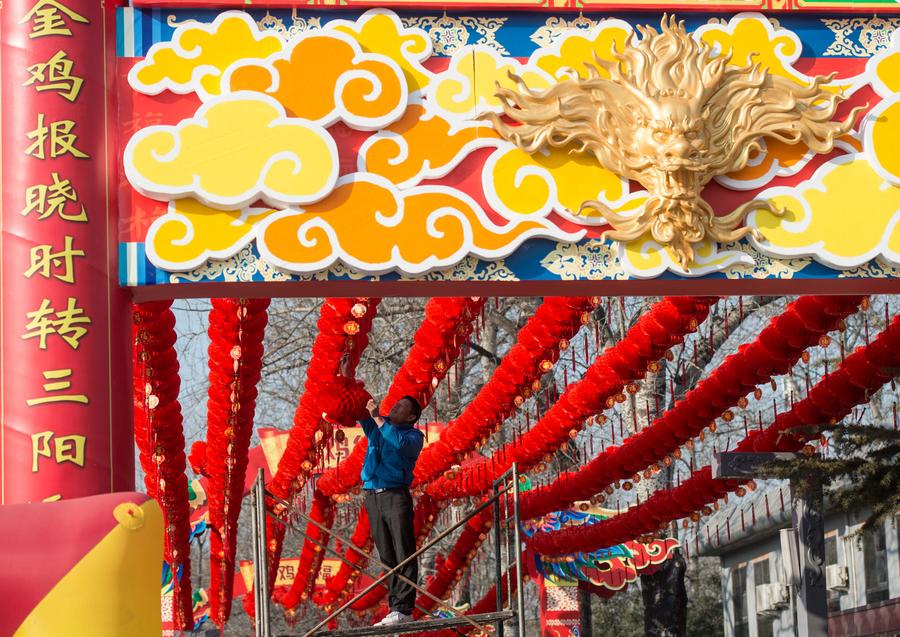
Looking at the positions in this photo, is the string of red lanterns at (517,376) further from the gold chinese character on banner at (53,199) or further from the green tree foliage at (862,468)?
the gold chinese character on banner at (53,199)

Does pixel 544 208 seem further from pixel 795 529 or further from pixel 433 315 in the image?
pixel 795 529

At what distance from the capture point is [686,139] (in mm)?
7777

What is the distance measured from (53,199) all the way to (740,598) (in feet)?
61.6

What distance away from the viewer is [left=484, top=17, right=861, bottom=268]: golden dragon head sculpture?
775 centimetres

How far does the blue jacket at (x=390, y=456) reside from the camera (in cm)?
923

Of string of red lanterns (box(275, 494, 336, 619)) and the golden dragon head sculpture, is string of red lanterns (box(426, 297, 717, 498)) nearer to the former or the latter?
the golden dragon head sculpture

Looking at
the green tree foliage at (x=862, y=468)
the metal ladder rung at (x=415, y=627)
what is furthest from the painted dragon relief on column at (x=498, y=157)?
the green tree foliage at (x=862, y=468)

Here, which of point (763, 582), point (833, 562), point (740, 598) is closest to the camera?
point (833, 562)

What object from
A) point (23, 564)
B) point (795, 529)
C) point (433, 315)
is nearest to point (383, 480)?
point (433, 315)

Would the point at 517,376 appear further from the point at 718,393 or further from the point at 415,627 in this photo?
the point at 415,627

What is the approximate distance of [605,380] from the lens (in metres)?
11.2

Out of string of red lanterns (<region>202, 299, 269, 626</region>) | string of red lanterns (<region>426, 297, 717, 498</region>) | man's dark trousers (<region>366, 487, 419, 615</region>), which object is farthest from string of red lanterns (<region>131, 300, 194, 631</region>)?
string of red lanterns (<region>426, 297, 717, 498</region>)

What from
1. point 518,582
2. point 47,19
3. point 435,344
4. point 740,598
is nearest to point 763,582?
point 740,598

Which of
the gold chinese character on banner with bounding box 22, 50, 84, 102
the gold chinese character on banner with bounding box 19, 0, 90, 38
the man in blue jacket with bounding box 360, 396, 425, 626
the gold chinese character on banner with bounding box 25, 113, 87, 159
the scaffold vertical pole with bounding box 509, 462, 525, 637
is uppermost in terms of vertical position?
the gold chinese character on banner with bounding box 19, 0, 90, 38
